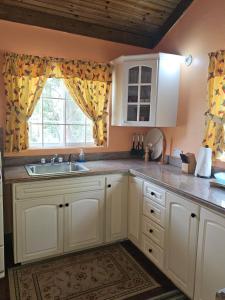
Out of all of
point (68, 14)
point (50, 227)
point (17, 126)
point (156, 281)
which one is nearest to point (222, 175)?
point (156, 281)

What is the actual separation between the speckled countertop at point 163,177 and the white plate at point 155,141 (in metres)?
0.22

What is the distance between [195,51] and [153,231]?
1822mm

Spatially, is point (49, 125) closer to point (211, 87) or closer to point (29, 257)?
point (29, 257)

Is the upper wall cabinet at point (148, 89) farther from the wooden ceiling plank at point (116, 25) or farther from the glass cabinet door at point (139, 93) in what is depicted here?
the wooden ceiling plank at point (116, 25)

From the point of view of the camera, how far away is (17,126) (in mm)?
2477

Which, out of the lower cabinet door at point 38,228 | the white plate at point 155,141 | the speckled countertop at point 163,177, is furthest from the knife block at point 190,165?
the lower cabinet door at point 38,228

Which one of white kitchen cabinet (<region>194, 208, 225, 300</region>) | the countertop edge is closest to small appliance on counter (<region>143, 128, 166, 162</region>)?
the countertop edge

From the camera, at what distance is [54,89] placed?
276 centimetres

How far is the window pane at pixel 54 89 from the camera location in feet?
8.92

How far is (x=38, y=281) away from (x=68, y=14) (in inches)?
100

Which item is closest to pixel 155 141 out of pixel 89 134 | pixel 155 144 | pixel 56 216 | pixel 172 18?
pixel 155 144

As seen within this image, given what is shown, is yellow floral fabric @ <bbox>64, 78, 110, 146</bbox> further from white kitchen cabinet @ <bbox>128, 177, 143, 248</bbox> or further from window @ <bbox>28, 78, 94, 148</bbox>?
white kitchen cabinet @ <bbox>128, 177, 143, 248</bbox>

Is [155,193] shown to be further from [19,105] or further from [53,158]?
[19,105]

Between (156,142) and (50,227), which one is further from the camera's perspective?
(156,142)
